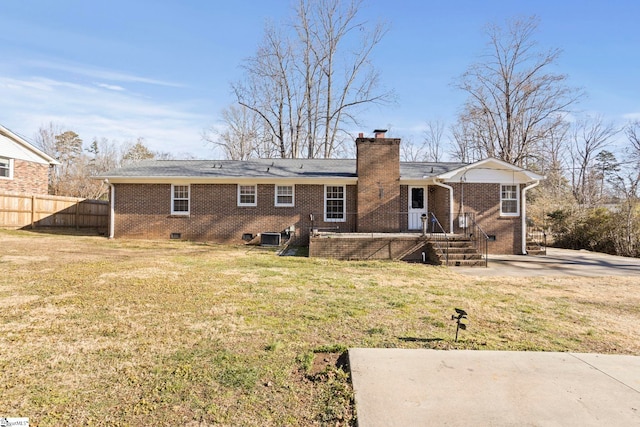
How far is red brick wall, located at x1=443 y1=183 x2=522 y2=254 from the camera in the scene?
47.6 feet

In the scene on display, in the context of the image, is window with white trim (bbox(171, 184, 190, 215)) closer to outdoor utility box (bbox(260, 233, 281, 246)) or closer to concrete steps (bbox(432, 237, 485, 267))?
outdoor utility box (bbox(260, 233, 281, 246))

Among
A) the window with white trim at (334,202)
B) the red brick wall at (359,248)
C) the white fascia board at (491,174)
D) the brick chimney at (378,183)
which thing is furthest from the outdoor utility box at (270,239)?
the white fascia board at (491,174)

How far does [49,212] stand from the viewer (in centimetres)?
1847

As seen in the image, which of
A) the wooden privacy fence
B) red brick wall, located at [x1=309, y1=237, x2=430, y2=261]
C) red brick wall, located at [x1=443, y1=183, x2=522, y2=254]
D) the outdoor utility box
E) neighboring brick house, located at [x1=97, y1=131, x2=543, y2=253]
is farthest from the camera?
the wooden privacy fence

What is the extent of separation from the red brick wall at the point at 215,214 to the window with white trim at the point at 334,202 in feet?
0.63

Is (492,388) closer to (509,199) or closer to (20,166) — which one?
(509,199)

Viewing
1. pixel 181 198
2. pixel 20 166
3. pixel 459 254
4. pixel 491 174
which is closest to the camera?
pixel 459 254

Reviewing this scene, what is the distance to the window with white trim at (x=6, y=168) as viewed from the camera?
1873cm

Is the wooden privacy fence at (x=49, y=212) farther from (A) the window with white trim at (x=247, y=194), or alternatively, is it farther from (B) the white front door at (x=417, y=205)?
(B) the white front door at (x=417, y=205)

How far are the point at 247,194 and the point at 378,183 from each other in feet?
19.7

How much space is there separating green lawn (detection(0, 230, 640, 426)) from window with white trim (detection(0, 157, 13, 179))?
13.7m

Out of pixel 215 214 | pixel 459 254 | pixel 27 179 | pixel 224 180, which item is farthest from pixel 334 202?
pixel 27 179

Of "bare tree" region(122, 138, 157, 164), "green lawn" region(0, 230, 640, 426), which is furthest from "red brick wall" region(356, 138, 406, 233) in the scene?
"bare tree" region(122, 138, 157, 164)

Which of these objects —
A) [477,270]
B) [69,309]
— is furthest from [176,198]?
[477,270]
